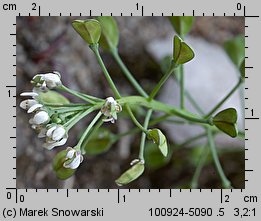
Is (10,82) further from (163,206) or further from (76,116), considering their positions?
(163,206)

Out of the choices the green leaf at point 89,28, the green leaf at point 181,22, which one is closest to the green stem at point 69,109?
the green leaf at point 89,28

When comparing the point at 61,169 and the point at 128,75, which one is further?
the point at 128,75

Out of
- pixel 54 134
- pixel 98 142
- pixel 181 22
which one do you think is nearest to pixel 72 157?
pixel 54 134

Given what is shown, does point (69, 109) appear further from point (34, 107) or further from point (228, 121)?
point (228, 121)

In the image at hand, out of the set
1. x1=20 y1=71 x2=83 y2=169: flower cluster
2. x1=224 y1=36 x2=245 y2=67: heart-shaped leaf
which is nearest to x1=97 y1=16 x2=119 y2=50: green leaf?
x1=20 y1=71 x2=83 y2=169: flower cluster

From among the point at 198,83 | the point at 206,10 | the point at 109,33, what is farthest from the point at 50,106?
the point at 198,83

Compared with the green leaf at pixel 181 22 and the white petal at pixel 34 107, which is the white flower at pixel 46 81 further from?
the green leaf at pixel 181 22
